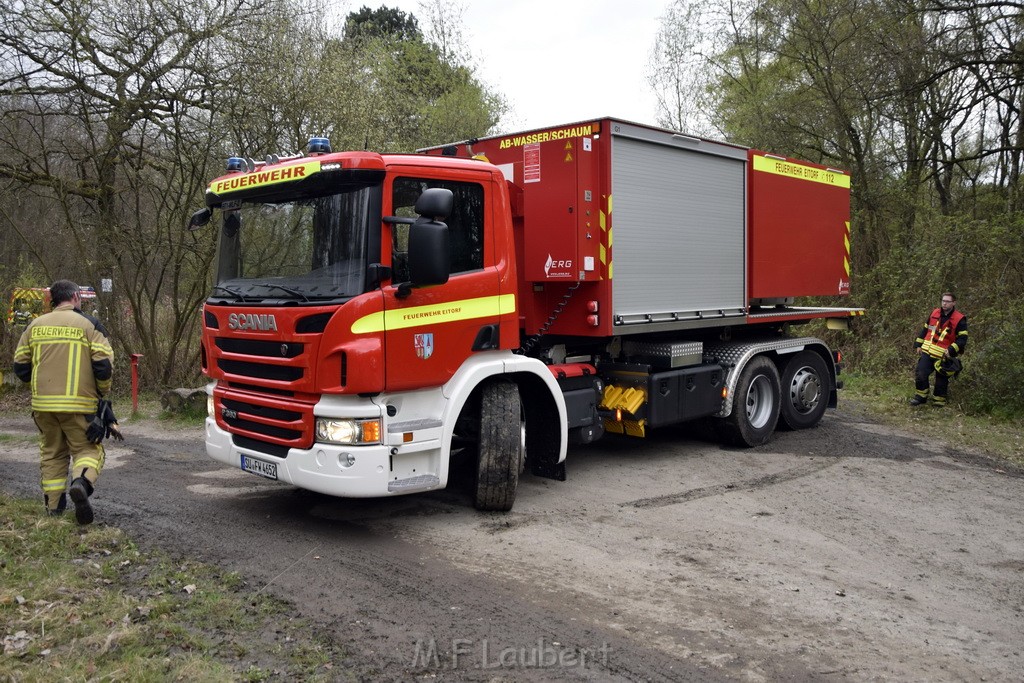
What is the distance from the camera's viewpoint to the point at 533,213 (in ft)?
23.6

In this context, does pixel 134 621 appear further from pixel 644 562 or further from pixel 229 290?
pixel 644 562

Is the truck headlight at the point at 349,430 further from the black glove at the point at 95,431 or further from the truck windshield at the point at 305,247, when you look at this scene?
the black glove at the point at 95,431

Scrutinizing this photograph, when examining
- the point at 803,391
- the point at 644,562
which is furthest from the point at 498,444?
the point at 803,391

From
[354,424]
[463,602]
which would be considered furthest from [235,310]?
[463,602]

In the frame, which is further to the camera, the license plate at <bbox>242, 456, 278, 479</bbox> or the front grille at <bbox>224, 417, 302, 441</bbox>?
the license plate at <bbox>242, 456, 278, 479</bbox>

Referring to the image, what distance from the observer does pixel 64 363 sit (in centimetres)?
589

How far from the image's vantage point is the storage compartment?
7759 mm

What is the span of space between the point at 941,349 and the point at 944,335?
0.20 m

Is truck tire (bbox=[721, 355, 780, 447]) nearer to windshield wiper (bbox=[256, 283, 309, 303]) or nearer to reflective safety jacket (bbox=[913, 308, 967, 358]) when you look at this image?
reflective safety jacket (bbox=[913, 308, 967, 358])

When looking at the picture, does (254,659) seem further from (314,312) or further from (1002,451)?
(1002,451)

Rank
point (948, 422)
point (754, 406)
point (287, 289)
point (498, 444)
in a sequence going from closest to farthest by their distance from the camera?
point (287, 289)
point (498, 444)
point (754, 406)
point (948, 422)

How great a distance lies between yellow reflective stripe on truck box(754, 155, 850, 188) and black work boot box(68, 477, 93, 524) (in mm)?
7014

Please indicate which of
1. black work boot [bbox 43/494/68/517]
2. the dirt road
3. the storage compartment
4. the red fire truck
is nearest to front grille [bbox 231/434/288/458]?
the red fire truck

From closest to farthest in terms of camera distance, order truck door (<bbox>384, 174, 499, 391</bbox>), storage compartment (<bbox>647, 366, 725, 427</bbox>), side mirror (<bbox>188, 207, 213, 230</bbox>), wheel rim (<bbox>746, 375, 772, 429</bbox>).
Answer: truck door (<bbox>384, 174, 499, 391</bbox>) < side mirror (<bbox>188, 207, 213, 230</bbox>) < storage compartment (<bbox>647, 366, 725, 427</bbox>) < wheel rim (<bbox>746, 375, 772, 429</bbox>)
